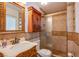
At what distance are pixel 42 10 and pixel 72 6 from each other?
437mm

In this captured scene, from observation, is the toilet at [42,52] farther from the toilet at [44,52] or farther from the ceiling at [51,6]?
the ceiling at [51,6]

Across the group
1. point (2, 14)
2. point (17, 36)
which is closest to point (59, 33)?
point (17, 36)

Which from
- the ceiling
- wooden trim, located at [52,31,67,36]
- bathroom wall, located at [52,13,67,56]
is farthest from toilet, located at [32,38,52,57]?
the ceiling

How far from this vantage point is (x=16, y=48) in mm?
1370

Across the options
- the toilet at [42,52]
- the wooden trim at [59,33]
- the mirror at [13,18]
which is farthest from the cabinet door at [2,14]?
the wooden trim at [59,33]

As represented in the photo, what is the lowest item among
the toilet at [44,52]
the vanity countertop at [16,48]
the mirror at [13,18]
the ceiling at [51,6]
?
the toilet at [44,52]

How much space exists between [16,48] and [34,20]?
1.56 feet

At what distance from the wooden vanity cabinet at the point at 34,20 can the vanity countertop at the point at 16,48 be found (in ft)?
0.69

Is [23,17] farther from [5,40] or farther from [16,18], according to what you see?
[5,40]

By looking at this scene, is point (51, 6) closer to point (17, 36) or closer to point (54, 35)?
point (54, 35)

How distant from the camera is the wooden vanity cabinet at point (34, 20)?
1.45 meters

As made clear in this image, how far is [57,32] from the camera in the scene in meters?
1.50

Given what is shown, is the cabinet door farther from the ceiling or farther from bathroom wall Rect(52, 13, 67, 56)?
bathroom wall Rect(52, 13, 67, 56)

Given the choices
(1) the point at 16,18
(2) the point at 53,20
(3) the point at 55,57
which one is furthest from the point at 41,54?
(1) the point at 16,18
